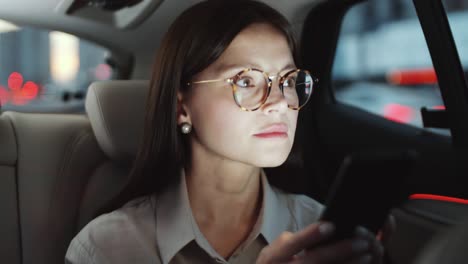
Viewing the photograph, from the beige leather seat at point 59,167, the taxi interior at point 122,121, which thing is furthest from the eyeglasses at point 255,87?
the beige leather seat at point 59,167

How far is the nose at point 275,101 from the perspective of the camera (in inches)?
42.7

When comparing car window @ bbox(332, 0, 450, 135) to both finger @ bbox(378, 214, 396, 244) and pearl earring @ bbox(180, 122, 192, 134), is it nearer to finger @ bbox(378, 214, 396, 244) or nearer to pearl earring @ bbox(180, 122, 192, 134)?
pearl earring @ bbox(180, 122, 192, 134)

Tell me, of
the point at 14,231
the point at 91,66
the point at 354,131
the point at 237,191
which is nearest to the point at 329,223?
the point at 237,191

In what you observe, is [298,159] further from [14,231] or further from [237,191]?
[14,231]

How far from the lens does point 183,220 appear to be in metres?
1.20

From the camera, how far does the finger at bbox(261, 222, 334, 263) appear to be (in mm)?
734

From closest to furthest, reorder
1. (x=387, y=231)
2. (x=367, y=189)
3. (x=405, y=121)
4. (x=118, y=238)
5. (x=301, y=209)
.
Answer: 1. (x=367, y=189)
2. (x=387, y=231)
3. (x=118, y=238)
4. (x=301, y=209)
5. (x=405, y=121)

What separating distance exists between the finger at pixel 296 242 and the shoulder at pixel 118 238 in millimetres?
350

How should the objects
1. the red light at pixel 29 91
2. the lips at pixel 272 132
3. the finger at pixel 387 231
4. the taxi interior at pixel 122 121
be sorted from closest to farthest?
the finger at pixel 387 231, the lips at pixel 272 132, the taxi interior at pixel 122 121, the red light at pixel 29 91

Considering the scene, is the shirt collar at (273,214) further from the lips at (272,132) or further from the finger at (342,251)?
the finger at (342,251)

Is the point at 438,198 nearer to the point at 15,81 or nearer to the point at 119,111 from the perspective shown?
the point at 119,111

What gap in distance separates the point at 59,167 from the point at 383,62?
101 inches

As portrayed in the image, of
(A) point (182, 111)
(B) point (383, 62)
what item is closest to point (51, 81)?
(A) point (182, 111)

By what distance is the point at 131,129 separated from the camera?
152 cm
